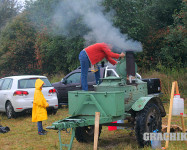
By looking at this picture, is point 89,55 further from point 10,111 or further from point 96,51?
point 10,111

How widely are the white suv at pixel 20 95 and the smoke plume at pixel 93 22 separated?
2.83m

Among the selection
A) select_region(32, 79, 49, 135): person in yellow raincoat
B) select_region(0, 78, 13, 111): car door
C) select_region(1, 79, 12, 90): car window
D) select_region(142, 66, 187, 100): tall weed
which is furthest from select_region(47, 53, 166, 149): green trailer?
select_region(142, 66, 187, 100): tall weed

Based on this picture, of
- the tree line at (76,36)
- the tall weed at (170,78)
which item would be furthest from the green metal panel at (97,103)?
the tree line at (76,36)

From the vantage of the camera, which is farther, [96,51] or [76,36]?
[76,36]

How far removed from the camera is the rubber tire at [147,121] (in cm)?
580

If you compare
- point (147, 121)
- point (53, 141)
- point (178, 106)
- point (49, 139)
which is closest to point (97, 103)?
point (147, 121)

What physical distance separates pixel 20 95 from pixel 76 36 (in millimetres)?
7270

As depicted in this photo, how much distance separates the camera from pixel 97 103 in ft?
18.4

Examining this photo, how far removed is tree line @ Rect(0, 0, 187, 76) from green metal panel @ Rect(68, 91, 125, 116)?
9.14 meters

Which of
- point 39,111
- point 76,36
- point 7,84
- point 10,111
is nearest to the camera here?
point 39,111

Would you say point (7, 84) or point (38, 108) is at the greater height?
point (7, 84)

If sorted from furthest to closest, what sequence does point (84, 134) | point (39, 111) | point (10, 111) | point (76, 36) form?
point (76, 36), point (10, 111), point (39, 111), point (84, 134)

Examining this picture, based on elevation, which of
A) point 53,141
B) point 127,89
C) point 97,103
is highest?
point 127,89

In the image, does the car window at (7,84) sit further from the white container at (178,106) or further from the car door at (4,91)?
the white container at (178,106)
